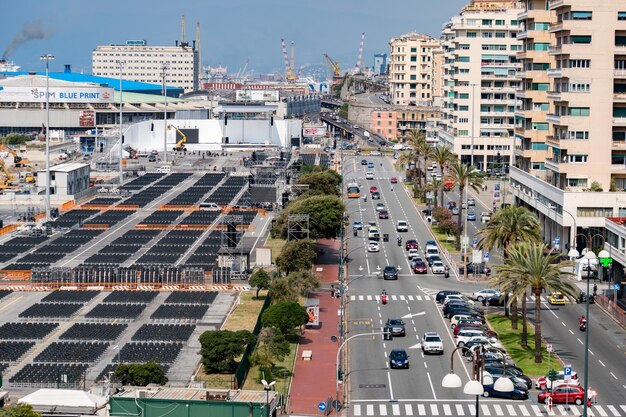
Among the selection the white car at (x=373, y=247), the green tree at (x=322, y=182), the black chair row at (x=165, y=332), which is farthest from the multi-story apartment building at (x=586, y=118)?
the black chair row at (x=165, y=332)

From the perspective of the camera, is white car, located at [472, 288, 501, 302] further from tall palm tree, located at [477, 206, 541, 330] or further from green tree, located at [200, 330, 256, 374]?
green tree, located at [200, 330, 256, 374]

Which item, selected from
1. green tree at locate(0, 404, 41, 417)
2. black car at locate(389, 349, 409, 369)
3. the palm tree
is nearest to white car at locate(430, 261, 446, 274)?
the palm tree

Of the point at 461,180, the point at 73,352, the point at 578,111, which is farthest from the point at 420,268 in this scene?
the point at 73,352

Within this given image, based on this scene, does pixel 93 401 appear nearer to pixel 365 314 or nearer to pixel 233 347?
pixel 233 347

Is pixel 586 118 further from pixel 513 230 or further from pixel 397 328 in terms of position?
pixel 397 328

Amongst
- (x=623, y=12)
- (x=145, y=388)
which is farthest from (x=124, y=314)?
(x=623, y=12)

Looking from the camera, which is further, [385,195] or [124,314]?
[385,195]
